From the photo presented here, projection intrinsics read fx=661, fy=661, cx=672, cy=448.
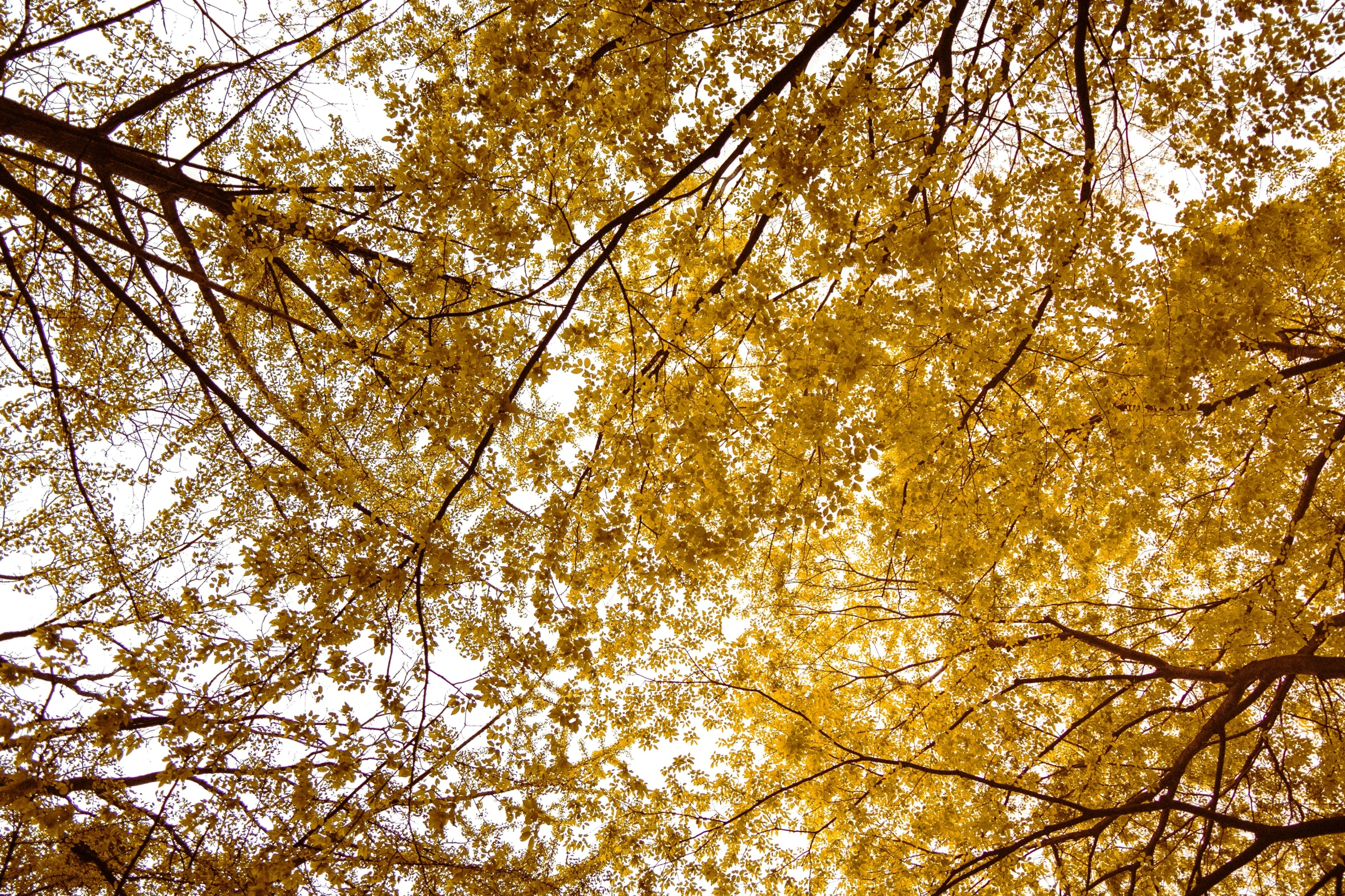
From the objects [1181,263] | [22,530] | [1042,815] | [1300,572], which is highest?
[1181,263]

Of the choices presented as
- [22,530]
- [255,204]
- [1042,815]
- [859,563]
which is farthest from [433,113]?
[1042,815]

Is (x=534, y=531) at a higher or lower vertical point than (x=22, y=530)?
lower

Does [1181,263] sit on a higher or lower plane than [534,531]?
higher

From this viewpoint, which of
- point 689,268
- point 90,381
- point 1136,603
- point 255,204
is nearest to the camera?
A: point 255,204

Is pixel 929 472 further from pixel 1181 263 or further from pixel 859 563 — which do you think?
pixel 859 563

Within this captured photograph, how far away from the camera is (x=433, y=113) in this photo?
4113mm

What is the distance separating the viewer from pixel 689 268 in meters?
3.64

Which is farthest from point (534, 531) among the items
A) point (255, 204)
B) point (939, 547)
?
point (939, 547)

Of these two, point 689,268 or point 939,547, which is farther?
point 939,547

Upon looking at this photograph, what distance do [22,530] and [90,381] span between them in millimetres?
1436

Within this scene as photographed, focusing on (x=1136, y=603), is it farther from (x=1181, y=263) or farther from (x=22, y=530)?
(x=22, y=530)

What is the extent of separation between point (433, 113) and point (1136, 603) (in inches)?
309

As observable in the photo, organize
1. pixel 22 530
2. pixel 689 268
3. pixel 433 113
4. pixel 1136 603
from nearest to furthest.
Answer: pixel 689 268
pixel 433 113
pixel 22 530
pixel 1136 603

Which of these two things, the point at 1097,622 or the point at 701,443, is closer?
the point at 701,443
